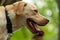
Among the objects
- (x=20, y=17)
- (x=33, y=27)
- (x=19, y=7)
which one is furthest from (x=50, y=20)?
(x=19, y=7)

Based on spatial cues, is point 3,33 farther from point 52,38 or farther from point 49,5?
point 52,38

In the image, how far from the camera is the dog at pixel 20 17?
6.11m

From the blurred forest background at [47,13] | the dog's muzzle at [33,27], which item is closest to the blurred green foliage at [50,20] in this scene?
the blurred forest background at [47,13]

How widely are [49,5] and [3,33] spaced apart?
8681 mm

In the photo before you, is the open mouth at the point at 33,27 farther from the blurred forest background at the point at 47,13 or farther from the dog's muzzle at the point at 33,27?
the blurred forest background at the point at 47,13

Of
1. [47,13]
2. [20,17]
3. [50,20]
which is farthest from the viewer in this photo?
[47,13]

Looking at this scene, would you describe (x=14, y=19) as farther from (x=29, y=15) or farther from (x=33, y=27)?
(x=33, y=27)

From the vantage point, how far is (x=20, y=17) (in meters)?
6.31

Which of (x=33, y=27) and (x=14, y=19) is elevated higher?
(x=14, y=19)

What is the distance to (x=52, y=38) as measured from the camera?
16.3 m

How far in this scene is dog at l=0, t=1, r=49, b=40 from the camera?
6.11m

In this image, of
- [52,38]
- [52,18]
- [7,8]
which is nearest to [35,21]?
[7,8]

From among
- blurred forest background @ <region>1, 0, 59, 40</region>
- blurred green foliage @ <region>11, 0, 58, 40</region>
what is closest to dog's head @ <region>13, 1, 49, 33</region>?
blurred green foliage @ <region>11, 0, 58, 40</region>

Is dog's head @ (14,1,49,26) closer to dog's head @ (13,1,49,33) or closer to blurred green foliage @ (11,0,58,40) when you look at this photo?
dog's head @ (13,1,49,33)
